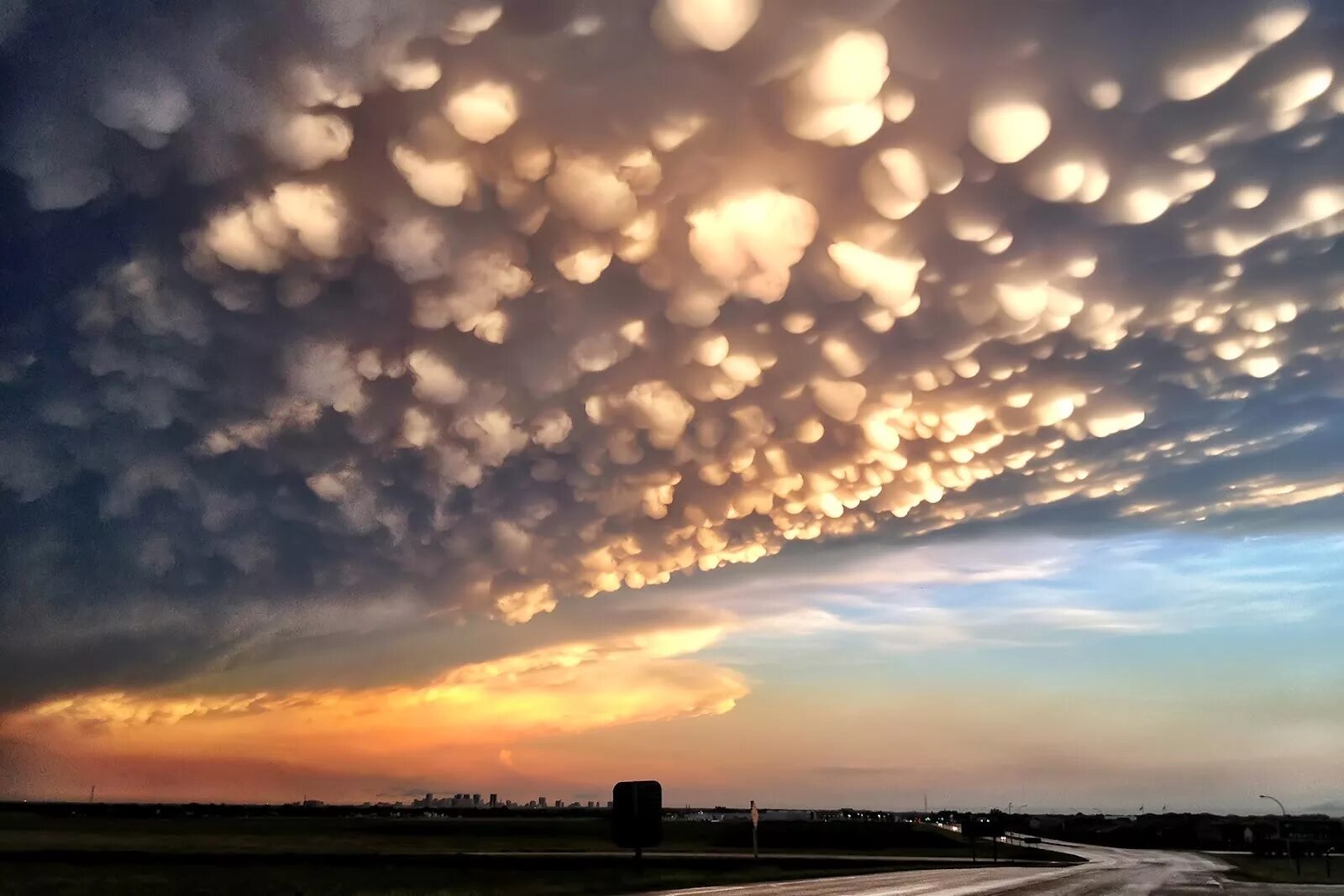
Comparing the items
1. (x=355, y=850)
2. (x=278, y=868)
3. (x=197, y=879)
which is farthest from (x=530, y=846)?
(x=197, y=879)

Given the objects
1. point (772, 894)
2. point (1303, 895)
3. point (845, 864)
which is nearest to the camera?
point (772, 894)

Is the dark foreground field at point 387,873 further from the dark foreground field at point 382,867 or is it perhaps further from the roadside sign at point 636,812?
the roadside sign at point 636,812

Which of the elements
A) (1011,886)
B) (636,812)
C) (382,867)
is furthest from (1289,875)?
(382,867)

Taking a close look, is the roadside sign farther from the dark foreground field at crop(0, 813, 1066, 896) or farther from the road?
the dark foreground field at crop(0, 813, 1066, 896)

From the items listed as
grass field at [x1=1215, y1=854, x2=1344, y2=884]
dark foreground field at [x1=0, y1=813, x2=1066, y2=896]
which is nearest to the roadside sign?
dark foreground field at [x1=0, y1=813, x2=1066, y2=896]

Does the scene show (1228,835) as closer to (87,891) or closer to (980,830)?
(980,830)

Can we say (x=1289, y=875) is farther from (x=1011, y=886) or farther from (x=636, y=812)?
(x=636, y=812)
